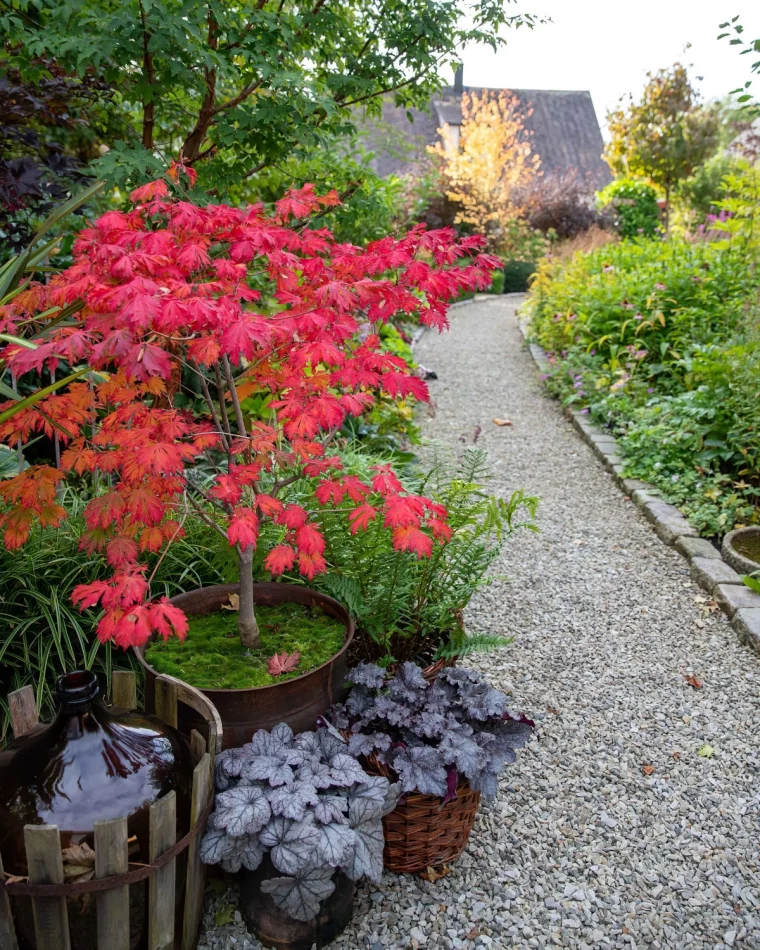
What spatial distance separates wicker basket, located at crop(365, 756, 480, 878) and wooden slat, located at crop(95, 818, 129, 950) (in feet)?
2.49

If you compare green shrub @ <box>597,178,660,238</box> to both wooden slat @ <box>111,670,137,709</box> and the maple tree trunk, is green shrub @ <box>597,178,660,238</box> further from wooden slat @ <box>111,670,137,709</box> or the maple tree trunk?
wooden slat @ <box>111,670,137,709</box>

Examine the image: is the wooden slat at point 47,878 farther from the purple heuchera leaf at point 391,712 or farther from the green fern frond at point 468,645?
the green fern frond at point 468,645

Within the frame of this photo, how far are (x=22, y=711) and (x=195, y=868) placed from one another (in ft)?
1.88

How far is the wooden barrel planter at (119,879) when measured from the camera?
1.37 m

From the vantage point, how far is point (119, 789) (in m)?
1.50

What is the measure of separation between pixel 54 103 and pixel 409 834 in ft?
10.3

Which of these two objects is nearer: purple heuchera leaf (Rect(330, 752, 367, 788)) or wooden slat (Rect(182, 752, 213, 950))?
wooden slat (Rect(182, 752, 213, 950))

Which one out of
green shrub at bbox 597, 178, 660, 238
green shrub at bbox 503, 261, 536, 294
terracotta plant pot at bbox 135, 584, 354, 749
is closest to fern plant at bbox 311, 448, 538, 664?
terracotta plant pot at bbox 135, 584, 354, 749

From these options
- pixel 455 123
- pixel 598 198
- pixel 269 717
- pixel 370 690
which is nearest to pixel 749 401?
pixel 370 690

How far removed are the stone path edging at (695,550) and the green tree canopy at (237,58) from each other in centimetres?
278

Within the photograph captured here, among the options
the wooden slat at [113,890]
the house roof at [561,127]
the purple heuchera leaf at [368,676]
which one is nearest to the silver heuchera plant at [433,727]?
the purple heuchera leaf at [368,676]

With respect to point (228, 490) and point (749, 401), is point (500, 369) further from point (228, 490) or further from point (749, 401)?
point (228, 490)

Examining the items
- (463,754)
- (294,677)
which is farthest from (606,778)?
(294,677)

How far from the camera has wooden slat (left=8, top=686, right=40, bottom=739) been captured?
5.66 ft
